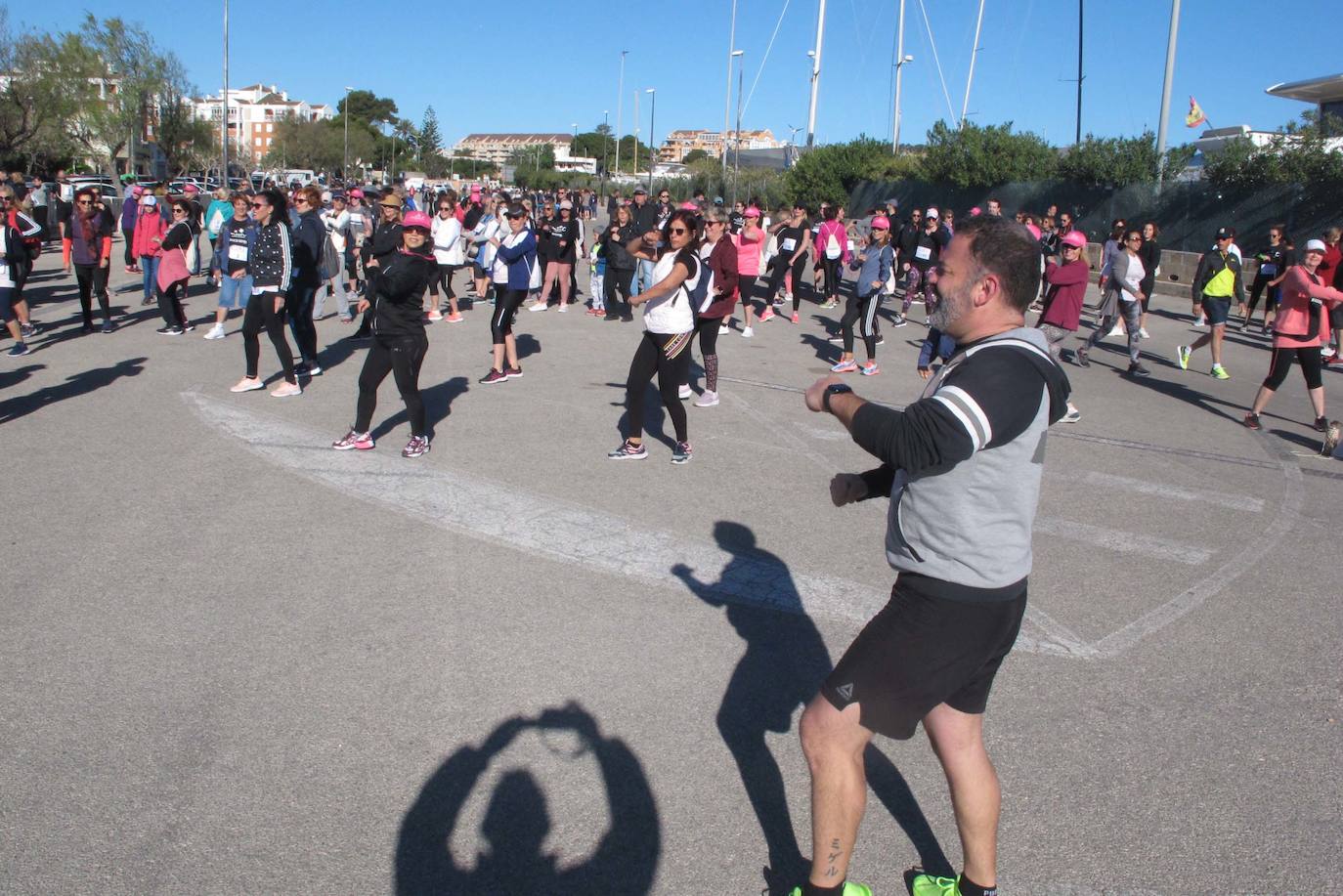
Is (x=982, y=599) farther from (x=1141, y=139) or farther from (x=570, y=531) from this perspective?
(x=1141, y=139)

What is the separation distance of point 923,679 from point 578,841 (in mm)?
1271

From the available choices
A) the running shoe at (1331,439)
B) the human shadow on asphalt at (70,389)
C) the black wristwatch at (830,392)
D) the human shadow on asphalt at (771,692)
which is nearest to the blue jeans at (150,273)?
the human shadow on asphalt at (70,389)

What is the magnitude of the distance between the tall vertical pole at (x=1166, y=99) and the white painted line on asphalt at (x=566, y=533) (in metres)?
21.6

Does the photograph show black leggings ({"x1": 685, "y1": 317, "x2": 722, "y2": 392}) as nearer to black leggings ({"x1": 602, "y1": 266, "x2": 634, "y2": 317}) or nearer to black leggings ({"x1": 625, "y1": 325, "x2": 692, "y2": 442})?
black leggings ({"x1": 625, "y1": 325, "x2": 692, "y2": 442})

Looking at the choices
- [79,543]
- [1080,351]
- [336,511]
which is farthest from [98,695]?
[1080,351]

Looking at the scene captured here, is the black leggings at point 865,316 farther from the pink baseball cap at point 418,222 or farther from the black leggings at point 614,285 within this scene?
the pink baseball cap at point 418,222

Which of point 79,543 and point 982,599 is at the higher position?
point 982,599

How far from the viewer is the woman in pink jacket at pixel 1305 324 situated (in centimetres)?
849

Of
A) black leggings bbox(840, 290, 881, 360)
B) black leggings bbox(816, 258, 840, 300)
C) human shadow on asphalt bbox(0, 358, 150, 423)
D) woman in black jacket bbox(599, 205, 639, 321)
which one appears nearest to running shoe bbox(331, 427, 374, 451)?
human shadow on asphalt bbox(0, 358, 150, 423)

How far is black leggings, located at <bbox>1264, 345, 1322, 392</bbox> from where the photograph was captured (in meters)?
8.83

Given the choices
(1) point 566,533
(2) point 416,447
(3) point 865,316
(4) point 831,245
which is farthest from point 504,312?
(4) point 831,245

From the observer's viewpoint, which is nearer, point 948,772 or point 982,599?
point 982,599

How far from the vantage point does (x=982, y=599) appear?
8.29 feet

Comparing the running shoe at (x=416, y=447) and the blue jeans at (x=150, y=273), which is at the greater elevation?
the blue jeans at (x=150, y=273)
